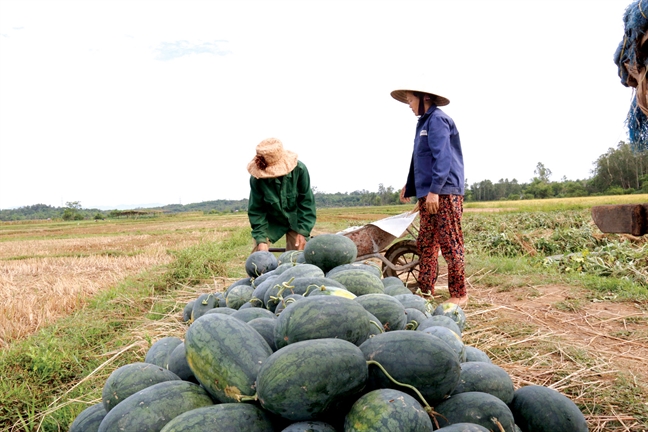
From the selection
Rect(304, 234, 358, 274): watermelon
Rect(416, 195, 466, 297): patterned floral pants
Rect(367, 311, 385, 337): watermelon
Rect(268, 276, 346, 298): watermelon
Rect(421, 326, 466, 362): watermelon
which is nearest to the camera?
Rect(367, 311, 385, 337): watermelon

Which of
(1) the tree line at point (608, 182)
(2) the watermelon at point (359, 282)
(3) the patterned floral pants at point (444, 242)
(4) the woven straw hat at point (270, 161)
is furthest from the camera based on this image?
(1) the tree line at point (608, 182)

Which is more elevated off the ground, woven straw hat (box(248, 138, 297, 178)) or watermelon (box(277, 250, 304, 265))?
woven straw hat (box(248, 138, 297, 178))

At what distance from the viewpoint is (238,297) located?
9.64ft

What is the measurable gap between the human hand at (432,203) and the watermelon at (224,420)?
341cm

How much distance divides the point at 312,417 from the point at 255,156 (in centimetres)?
421

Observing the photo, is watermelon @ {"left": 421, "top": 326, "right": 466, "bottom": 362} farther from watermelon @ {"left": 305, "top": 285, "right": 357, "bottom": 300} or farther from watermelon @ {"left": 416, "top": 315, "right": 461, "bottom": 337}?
watermelon @ {"left": 305, "top": 285, "right": 357, "bottom": 300}

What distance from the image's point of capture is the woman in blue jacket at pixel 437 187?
14.6 feet

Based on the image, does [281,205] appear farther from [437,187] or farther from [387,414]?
[387,414]

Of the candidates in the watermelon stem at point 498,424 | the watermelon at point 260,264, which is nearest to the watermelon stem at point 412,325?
the watermelon stem at point 498,424

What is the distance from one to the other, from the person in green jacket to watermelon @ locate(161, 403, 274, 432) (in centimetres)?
349

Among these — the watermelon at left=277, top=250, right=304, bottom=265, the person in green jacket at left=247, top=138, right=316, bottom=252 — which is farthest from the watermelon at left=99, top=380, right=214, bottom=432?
the person in green jacket at left=247, top=138, right=316, bottom=252

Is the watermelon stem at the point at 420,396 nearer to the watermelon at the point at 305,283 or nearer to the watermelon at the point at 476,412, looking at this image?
the watermelon at the point at 476,412

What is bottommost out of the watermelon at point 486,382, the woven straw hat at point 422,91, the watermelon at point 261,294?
the watermelon at point 486,382

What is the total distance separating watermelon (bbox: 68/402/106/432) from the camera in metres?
1.69
